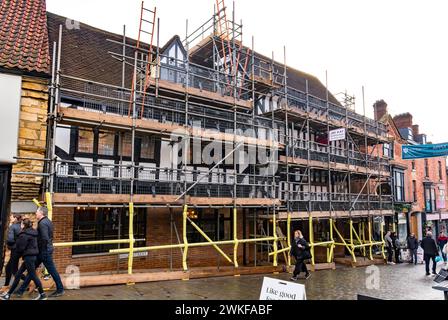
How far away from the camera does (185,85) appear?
13.2 m

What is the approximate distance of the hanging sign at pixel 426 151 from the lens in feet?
62.2

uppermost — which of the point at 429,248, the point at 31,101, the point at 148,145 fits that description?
the point at 31,101

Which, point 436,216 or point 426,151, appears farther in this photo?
point 436,216

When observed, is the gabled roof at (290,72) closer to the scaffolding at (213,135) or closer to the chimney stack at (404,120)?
the scaffolding at (213,135)

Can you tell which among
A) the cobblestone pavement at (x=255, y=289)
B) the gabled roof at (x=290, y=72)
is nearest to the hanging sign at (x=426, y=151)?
the gabled roof at (x=290, y=72)

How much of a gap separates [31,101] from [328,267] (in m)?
13.4

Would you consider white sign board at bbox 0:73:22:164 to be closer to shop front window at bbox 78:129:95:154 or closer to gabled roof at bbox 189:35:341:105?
shop front window at bbox 78:129:95:154

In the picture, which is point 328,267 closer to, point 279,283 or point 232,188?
point 232,188

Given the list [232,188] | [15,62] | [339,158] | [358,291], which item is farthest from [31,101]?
[339,158]

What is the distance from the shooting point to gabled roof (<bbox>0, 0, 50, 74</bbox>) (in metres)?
10.5

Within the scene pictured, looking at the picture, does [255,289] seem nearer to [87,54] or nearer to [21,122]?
[21,122]

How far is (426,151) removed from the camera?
20.1 meters

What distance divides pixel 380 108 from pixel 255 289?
76.6 ft

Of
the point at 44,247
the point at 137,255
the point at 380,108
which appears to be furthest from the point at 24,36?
the point at 380,108
